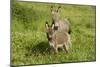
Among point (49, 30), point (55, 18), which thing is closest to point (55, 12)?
point (55, 18)

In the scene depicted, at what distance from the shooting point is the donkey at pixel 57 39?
2658mm

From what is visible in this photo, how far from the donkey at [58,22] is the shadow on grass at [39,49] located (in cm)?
26

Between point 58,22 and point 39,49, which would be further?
point 58,22

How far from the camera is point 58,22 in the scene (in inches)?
106

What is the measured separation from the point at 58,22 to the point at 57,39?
0.21m

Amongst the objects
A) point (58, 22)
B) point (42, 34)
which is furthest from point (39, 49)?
point (58, 22)

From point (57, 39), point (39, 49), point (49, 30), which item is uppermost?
point (49, 30)

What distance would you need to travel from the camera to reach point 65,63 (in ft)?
8.97

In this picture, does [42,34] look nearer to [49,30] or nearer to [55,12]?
[49,30]

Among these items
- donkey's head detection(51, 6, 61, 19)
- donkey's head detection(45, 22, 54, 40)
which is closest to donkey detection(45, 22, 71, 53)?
donkey's head detection(45, 22, 54, 40)

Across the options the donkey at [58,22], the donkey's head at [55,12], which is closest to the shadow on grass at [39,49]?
the donkey at [58,22]

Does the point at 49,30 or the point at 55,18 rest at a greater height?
the point at 55,18

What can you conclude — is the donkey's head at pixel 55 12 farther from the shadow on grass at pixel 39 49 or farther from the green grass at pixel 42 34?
the shadow on grass at pixel 39 49
